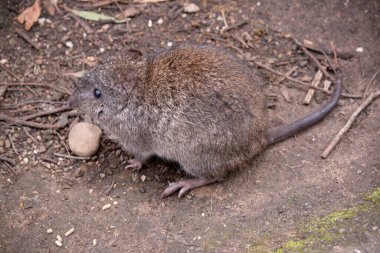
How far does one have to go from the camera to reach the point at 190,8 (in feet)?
24.3

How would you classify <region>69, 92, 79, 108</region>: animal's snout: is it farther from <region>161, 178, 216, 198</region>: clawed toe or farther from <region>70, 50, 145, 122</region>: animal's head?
<region>161, 178, 216, 198</region>: clawed toe

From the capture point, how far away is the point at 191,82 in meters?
5.38

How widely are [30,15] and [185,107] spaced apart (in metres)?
3.00

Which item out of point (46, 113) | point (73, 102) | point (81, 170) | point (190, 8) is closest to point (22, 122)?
point (46, 113)

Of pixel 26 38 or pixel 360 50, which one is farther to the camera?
pixel 26 38

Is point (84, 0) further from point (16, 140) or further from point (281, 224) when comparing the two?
point (281, 224)

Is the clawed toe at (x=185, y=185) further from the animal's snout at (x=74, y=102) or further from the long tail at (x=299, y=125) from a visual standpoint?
the animal's snout at (x=74, y=102)

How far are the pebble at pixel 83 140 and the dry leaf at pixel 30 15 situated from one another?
6.09ft

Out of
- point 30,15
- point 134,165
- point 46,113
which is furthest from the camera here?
point 30,15

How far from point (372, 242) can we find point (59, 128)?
3.60m

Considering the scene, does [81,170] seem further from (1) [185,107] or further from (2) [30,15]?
(2) [30,15]

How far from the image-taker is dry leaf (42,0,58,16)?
24.0ft

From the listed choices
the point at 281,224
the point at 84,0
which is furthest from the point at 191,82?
the point at 84,0

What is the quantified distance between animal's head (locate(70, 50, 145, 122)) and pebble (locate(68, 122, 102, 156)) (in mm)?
281
